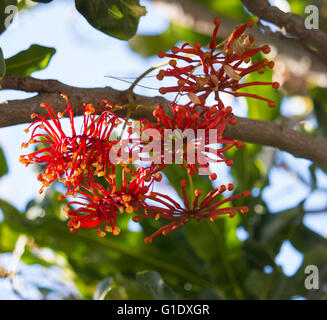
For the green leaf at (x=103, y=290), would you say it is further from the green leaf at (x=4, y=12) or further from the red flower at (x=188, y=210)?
the green leaf at (x=4, y=12)

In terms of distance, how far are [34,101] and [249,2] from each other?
558mm

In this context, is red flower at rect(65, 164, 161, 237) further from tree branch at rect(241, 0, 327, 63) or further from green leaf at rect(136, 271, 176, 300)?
tree branch at rect(241, 0, 327, 63)

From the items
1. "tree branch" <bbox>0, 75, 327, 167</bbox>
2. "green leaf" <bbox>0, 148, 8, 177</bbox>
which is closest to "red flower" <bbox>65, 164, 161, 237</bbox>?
"tree branch" <bbox>0, 75, 327, 167</bbox>

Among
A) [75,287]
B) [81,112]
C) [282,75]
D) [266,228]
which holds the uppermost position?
[282,75]

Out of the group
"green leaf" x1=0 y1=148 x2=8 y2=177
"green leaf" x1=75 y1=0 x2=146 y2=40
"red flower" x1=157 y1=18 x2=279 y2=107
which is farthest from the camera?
"green leaf" x1=0 y1=148 x2=8 y2=177

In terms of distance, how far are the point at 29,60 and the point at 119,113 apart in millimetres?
301

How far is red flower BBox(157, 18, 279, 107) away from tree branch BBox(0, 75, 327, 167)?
0.12 meters

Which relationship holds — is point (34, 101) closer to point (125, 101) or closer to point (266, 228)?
point (125, 101)

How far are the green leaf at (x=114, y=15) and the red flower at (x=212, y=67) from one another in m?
0.25

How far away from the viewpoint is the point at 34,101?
1.07 metres

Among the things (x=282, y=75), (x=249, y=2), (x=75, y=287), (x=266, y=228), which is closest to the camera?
(x=249, y=2)

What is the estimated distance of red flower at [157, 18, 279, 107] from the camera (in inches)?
39.6

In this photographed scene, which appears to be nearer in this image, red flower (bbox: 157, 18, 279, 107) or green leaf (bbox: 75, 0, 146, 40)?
red flower (bbox: 157, 18, 279, 107)
